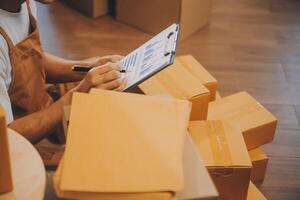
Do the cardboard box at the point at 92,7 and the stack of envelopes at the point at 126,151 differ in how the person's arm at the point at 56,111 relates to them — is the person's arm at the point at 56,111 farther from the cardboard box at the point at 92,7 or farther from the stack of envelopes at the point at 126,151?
the cardboard box at the point at 92,7

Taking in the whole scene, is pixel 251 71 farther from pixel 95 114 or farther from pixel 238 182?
pixel 95 114

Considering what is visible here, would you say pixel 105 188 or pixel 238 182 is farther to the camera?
Result: pixel 238 182

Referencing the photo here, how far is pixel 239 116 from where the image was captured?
1824 millimetres

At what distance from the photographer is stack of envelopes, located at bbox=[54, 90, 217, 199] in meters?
0.87

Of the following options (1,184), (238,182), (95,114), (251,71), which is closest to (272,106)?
(251,71)

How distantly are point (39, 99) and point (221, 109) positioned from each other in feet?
2.26

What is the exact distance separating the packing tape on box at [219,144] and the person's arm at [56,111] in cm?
34

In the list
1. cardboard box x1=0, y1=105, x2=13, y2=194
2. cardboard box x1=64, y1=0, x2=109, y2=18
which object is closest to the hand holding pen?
cardboard box x1=0, y1=105, x2=13, y2=194

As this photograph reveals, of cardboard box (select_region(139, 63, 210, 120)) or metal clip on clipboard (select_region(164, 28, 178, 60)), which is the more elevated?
metal clip on clipboard (select_region(164, 28, 178, 60))

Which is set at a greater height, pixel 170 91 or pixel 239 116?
pixel 170 91

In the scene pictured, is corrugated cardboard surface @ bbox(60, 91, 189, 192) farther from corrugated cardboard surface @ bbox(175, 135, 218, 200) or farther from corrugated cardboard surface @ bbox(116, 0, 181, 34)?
corrugated cardboard surface @ bbox(116, 0, 181, 34)

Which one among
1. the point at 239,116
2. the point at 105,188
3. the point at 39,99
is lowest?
the point at 239,116

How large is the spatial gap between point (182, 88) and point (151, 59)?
0.26 meters

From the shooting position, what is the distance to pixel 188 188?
3.04 ft
